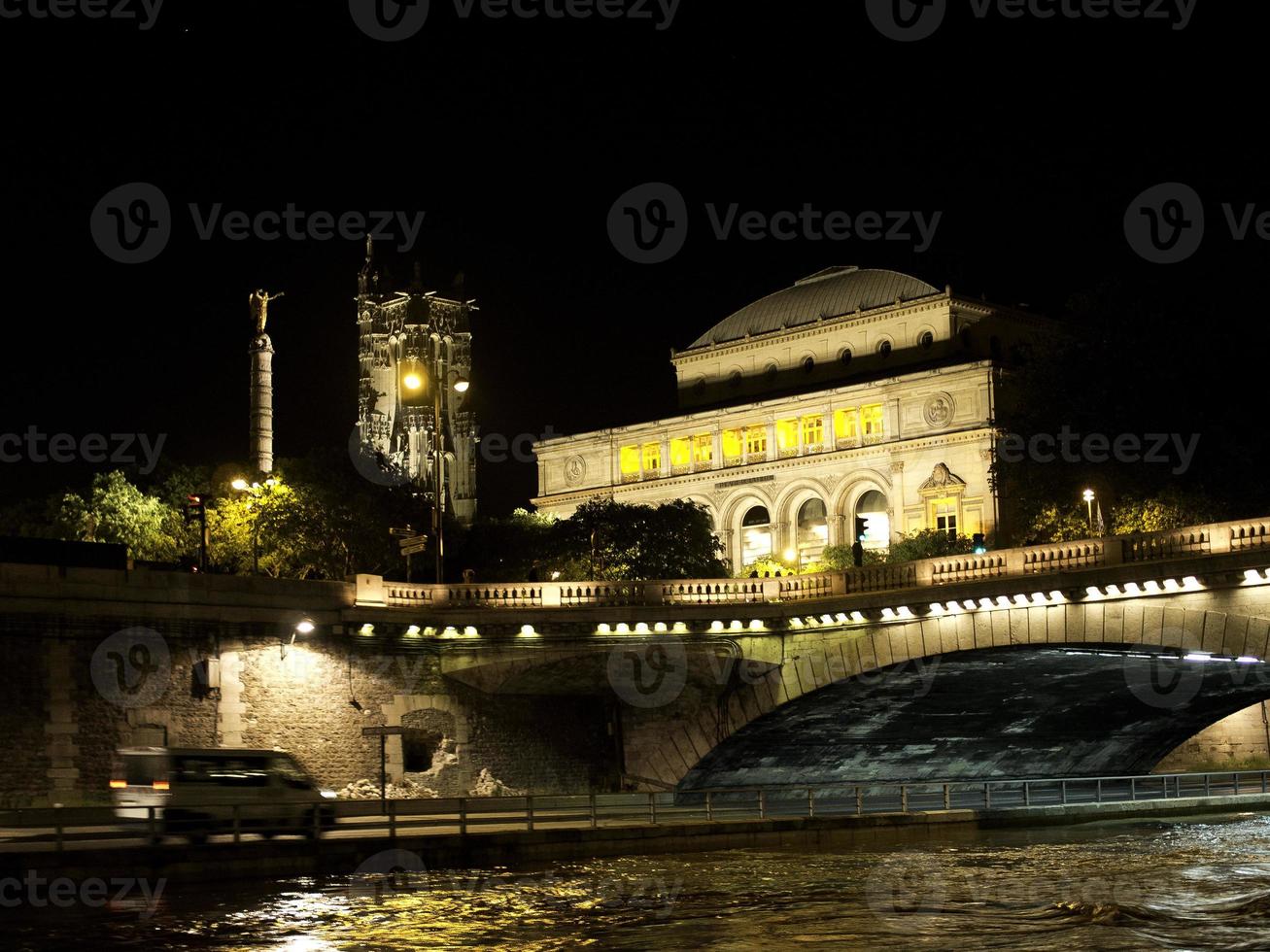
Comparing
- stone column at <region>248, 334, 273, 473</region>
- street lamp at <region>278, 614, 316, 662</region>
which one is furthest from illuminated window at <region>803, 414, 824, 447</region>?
street lamp at <region>278, 614, 316, 662</region>

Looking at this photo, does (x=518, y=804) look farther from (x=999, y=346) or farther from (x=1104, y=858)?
(x=999, y=346)

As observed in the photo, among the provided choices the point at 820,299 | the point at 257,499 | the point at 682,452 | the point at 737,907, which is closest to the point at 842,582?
the point at 737,907

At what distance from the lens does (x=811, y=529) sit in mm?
125562

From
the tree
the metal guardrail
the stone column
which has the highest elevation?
the stone column

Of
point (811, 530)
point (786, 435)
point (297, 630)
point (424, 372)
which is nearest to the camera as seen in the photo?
point (297, 630)

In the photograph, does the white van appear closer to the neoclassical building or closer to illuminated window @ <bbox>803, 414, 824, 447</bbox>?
the neoclassical building

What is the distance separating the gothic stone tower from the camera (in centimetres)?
15338

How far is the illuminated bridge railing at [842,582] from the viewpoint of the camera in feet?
153

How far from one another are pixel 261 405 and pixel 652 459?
144 feet

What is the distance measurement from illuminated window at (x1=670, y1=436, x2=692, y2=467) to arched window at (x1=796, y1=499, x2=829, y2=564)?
1136 cm

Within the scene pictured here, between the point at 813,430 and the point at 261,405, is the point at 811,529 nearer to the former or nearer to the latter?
the point at 813,430

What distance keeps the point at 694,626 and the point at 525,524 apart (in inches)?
1929

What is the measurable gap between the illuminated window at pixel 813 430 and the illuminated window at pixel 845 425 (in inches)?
53.8

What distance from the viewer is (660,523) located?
336 ft
